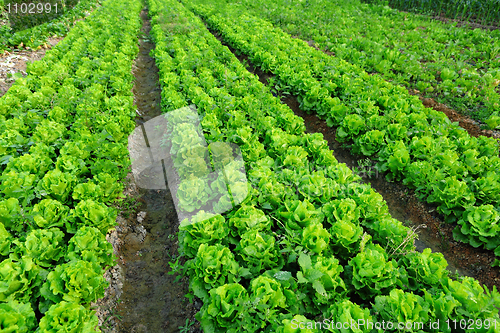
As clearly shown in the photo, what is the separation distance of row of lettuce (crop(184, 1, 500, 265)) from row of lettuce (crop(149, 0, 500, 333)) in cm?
129

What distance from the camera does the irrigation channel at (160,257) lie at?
11.9ft

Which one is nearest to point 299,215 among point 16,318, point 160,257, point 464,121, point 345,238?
point 345,238

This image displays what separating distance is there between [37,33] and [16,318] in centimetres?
1269

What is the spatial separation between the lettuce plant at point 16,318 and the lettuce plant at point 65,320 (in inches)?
6.4

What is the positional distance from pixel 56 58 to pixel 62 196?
7021 millimetres

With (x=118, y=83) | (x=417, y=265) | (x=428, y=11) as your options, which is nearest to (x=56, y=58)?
(x=118, y=83)

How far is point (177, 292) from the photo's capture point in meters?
3.98

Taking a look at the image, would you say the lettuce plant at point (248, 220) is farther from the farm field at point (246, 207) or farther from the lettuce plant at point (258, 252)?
the lettuce plant at point (258, 252)

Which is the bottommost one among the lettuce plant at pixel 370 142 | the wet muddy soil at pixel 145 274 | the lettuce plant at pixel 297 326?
the wet muddy soil at pixel 145 274

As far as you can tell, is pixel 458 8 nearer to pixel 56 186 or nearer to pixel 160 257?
pixel 160 257

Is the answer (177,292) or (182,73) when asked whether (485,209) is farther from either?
(182,73)

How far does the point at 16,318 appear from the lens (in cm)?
250

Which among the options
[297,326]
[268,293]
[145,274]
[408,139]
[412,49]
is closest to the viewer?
[297,326]

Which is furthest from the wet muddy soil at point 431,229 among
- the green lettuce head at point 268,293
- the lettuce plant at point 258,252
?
the green lettuce head at point 268,293
